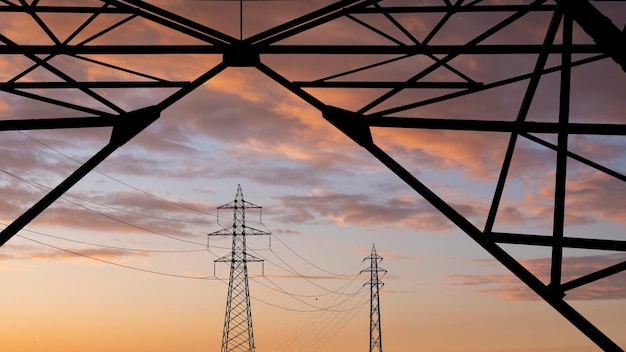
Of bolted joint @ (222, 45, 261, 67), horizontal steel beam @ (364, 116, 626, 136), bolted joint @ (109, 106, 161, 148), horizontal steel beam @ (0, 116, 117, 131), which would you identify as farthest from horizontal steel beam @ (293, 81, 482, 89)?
horizontal steel beam @ (0, 116, 117, 131)

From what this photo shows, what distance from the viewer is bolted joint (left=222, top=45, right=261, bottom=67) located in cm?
1281

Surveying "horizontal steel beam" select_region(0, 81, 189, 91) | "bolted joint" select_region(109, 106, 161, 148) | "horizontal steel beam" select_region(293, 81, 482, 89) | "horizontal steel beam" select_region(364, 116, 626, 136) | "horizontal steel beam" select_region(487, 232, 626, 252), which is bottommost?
"horizontal steel beam" select_region(487, 232, 626, 252)

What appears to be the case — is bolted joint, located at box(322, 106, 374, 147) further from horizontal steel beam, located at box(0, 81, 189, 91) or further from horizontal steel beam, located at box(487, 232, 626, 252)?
horizontal steel beam, located at box(0, 81, 189, 91)

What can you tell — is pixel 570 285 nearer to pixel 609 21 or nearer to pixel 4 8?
pixel 609 21

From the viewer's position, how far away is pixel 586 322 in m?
10.5

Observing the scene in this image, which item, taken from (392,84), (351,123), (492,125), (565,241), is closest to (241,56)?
(351,123)

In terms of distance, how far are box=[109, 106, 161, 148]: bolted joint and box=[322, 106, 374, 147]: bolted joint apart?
2.78m

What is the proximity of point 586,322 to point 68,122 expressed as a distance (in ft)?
26.0

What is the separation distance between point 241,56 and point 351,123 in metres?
2.02

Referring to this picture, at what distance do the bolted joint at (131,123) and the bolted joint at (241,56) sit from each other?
55.9 inches

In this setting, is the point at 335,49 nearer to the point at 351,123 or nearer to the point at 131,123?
the point at 351,123

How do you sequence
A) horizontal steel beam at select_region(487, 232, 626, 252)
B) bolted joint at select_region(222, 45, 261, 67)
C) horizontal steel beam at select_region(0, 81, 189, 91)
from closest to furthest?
horizontal steel beam at select_region(487, 232, 626, 252) → bolted joint at select_region(222, 45, 261, 67) → horizontal steel beam at select_region(0, 81, 189, 91)

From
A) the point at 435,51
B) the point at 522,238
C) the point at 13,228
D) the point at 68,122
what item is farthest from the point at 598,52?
the point at 13,228

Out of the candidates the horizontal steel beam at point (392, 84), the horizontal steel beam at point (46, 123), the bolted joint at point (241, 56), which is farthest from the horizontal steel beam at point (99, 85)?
the horizontal steel beam at point (392, 84)
